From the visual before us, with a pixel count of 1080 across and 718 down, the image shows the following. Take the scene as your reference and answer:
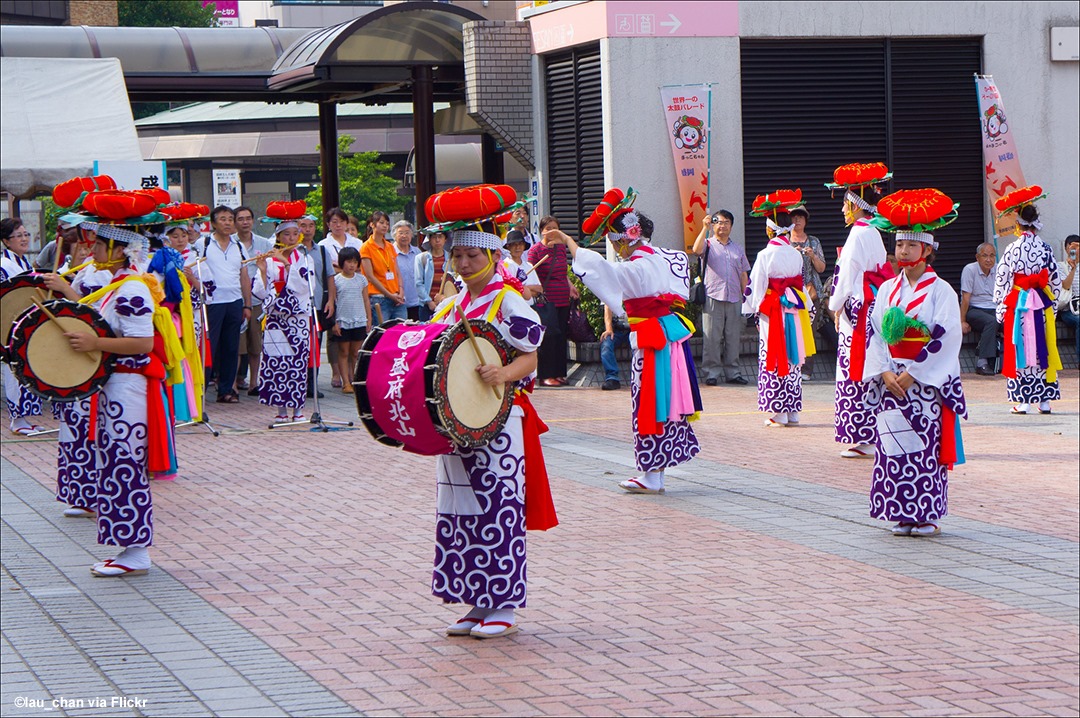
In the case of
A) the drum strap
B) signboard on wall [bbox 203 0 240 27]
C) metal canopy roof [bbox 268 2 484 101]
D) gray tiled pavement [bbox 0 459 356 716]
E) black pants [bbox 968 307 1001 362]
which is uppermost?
signboard on wall [bbox 203 0 240 27]

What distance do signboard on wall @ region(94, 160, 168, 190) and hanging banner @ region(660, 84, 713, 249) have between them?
19.7 feet

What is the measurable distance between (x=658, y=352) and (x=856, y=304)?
87.8 inches

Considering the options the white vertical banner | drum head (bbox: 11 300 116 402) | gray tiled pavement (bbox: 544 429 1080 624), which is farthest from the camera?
the white vertical banner

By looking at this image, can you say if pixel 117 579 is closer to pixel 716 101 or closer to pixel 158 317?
pixel 158 317

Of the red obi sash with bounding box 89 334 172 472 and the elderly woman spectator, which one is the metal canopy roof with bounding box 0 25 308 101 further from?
the red obi sash with bounding box 89 334 172 472

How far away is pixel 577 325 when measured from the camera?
17.1m

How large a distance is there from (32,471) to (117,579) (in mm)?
4255

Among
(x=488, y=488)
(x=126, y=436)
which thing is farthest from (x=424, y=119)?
(x=488, y=488)

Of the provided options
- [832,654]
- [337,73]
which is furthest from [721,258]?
[832,654]

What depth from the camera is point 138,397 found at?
828 cm

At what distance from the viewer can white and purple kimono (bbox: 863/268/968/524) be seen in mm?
8773

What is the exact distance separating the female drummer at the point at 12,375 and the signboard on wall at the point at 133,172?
2692 mm

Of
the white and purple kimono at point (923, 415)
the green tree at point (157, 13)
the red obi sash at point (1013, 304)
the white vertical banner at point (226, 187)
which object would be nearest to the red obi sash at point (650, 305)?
the white and purple kimono at point (923, 415)

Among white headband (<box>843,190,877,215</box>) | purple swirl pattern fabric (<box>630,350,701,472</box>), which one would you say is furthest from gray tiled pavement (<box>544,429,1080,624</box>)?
white headband (<box>843,190,877,215</box>)
